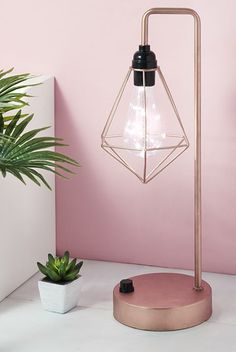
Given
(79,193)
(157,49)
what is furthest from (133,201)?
(157,49)

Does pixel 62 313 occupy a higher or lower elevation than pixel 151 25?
lower

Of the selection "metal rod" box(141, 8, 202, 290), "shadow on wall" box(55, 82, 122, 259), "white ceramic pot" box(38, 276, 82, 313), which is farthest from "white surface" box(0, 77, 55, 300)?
"metal rod" box(141, 8, 202, 290)

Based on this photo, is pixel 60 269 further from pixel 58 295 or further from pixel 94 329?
pixel 94 329

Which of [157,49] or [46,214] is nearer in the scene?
[157,49]

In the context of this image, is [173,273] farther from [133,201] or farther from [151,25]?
[151,25]

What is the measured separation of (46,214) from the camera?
92.8 inches

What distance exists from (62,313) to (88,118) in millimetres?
536

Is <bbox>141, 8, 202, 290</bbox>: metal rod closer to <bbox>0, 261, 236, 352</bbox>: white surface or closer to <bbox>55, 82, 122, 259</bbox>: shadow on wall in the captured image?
<bbox>0, 261, 236, 352</bbox>: white surface

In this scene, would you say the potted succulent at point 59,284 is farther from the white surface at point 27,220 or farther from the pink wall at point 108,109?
the pink wall at point 108,109

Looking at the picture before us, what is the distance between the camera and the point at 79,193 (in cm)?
238

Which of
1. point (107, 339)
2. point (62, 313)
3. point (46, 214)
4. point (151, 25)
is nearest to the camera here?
point (107, 339)

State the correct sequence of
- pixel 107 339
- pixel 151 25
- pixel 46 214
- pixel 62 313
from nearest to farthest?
pixel 107 339, pixel 62 313, pixel 151 25, pixel 46 214

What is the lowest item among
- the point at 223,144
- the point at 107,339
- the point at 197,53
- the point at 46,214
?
the point at 107,339

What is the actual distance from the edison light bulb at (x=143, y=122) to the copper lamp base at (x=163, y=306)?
1.10ft
